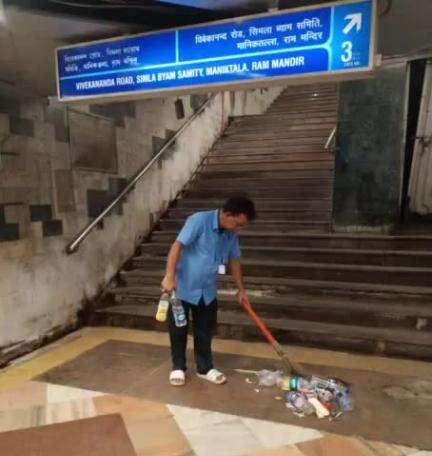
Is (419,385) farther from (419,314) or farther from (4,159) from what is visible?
(4,159)

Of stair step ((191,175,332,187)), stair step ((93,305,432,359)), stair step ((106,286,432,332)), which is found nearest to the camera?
stair step ((93,305,432,359))

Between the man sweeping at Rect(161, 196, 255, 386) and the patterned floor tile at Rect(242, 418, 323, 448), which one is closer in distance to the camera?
the patterned floor tile at Rect(242, 418, 323, 448)

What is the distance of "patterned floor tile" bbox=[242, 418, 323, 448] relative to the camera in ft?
8.16

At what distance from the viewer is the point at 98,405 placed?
2920 millimetres

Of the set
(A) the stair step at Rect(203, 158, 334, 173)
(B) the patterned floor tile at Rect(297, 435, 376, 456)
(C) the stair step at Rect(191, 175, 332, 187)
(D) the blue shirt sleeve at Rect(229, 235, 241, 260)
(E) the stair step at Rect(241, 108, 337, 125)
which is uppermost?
(E) the stair step at Rect(241, 108, 337, 125)

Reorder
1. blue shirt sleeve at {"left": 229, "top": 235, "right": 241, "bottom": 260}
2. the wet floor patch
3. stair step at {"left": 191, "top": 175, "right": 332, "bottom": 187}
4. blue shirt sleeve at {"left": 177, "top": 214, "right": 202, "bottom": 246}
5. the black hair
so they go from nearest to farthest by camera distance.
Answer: the wet floor patch, the black hair, blue shirt sleeve at {"left": 177, "top": 214, "right": 202, "bottom": 246}, blue shirt sleeve at {"left": 229, "top": 235, "right": 241, "bottom": 260}, stair step at {"left": 191, "top": 175, "right": 332, "bottom": 187}

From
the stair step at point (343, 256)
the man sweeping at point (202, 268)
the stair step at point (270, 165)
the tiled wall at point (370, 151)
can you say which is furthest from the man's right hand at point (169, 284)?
the stair step at point (270, 165)

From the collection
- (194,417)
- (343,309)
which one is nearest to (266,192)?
(343,309)

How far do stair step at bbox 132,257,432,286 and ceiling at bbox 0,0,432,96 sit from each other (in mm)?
2358

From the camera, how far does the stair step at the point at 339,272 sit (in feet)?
14.4

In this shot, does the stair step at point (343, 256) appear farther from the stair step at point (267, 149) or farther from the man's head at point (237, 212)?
the stair step at point (267, 149)

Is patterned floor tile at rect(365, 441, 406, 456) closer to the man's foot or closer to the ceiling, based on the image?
the man's foot

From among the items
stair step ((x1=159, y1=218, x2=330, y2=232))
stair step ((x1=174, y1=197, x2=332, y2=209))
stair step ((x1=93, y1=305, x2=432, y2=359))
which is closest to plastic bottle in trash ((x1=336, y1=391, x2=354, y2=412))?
stair step ((x1=93, y1=305, x2=432, y2=359))

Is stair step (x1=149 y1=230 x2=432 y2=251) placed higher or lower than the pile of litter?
higher
